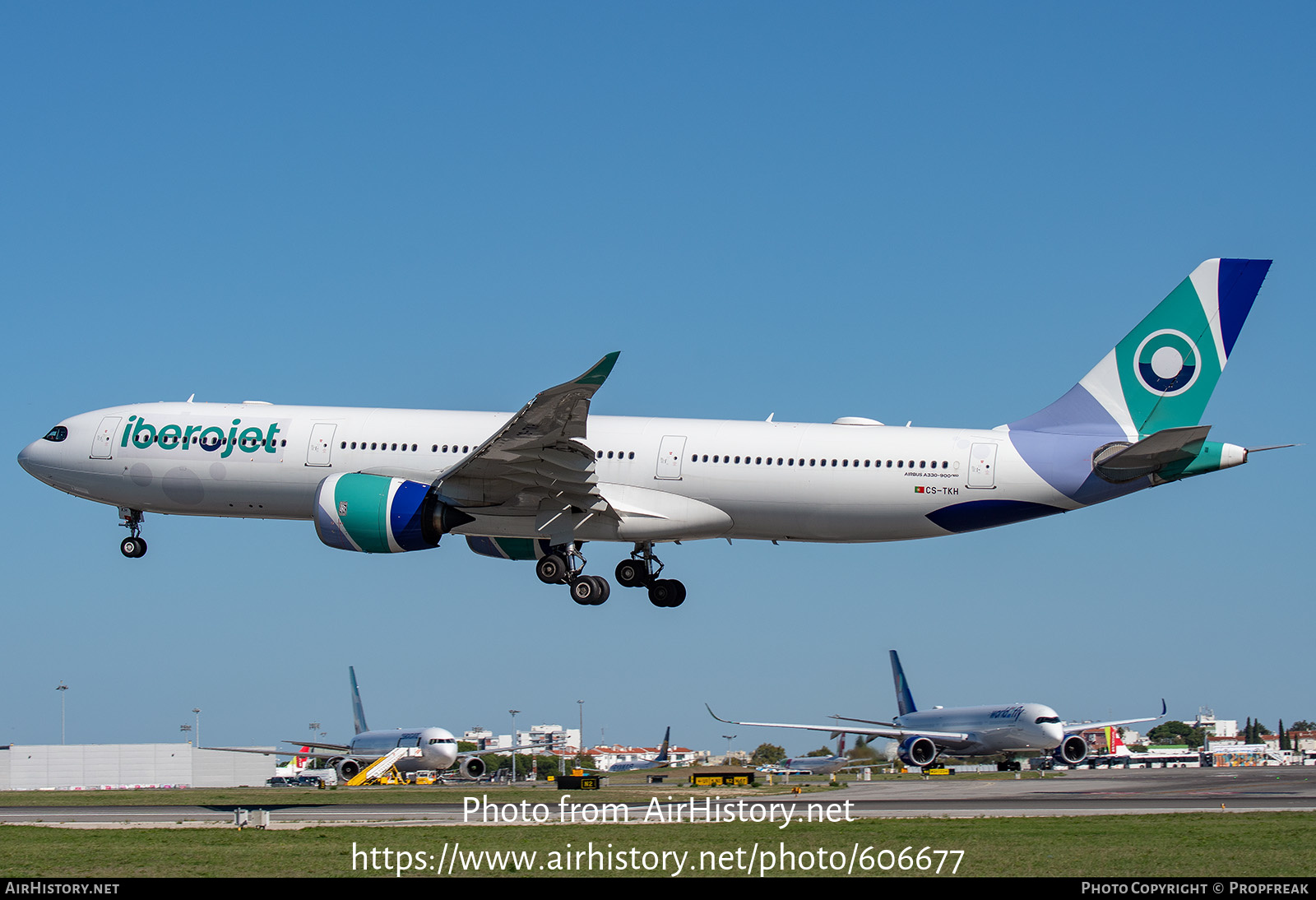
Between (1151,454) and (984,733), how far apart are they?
50.1 metres

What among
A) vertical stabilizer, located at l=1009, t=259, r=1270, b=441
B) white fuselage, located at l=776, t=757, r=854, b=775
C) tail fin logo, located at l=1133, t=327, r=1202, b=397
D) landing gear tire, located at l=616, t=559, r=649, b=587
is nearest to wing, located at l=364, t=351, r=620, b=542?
landing gear tire, located at l=616, t=559, r=649, b=587

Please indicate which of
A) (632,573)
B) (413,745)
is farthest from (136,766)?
(632,573)

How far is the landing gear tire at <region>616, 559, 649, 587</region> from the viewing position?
42.2 meters

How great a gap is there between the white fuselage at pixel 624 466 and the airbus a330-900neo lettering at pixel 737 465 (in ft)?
0.18

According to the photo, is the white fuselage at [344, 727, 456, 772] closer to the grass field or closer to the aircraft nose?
the aircraft nose

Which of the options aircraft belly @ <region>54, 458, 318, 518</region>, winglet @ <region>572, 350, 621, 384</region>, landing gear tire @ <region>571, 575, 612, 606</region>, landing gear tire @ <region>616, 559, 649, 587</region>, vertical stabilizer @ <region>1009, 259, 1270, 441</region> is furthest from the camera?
landing gear tire @ <region>616, 559, 649, 587</region>

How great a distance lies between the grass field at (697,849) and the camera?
2273cm

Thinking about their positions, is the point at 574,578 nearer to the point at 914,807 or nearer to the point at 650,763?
the point at 914,807

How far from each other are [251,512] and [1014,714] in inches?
2085

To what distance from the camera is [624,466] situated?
39.0 m

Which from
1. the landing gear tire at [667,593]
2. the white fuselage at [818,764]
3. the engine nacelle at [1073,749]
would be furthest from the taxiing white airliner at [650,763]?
the landing gear tire at [667,593]

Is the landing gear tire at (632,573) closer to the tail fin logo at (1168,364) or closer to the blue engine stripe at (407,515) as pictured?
the blue engine stripe at (407,515)

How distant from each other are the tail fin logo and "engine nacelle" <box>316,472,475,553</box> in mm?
20111

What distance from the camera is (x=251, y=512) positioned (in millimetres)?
41688
